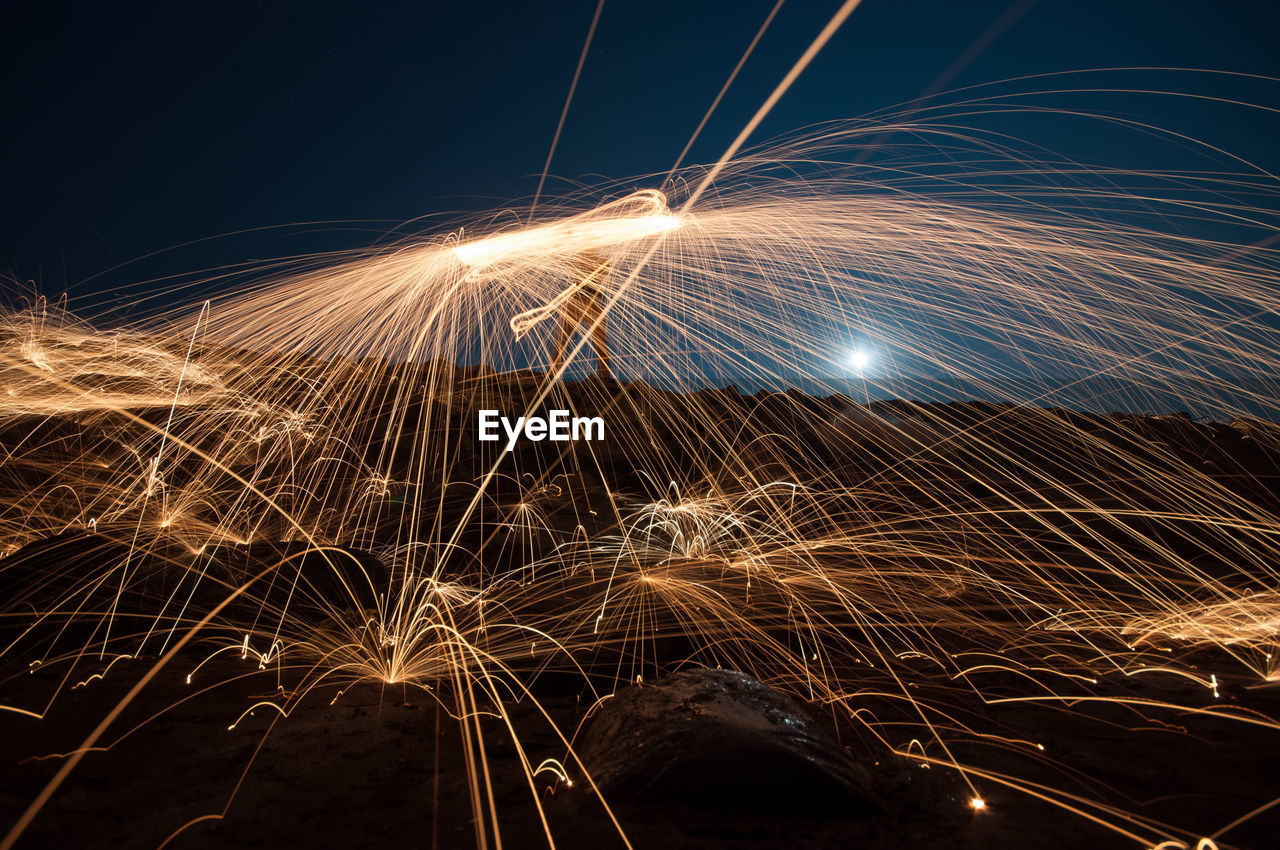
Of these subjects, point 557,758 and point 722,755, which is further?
point 557,758

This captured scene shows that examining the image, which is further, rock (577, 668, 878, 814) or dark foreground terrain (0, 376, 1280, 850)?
Answer: rock (577, 668, 878, 814)

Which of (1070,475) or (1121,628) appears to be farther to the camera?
(1070,475)

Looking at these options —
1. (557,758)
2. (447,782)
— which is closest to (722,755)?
(557,758)

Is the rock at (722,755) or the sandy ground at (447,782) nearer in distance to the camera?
the sandy ground at (447,782)

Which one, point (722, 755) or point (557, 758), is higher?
point (557, 758)

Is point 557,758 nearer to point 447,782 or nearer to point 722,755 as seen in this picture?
point 447,782

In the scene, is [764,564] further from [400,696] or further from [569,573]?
[400,696]

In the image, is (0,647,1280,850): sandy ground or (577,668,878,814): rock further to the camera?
(577,668,878,814): rock

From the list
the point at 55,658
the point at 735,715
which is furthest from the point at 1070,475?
the point at 55,658
